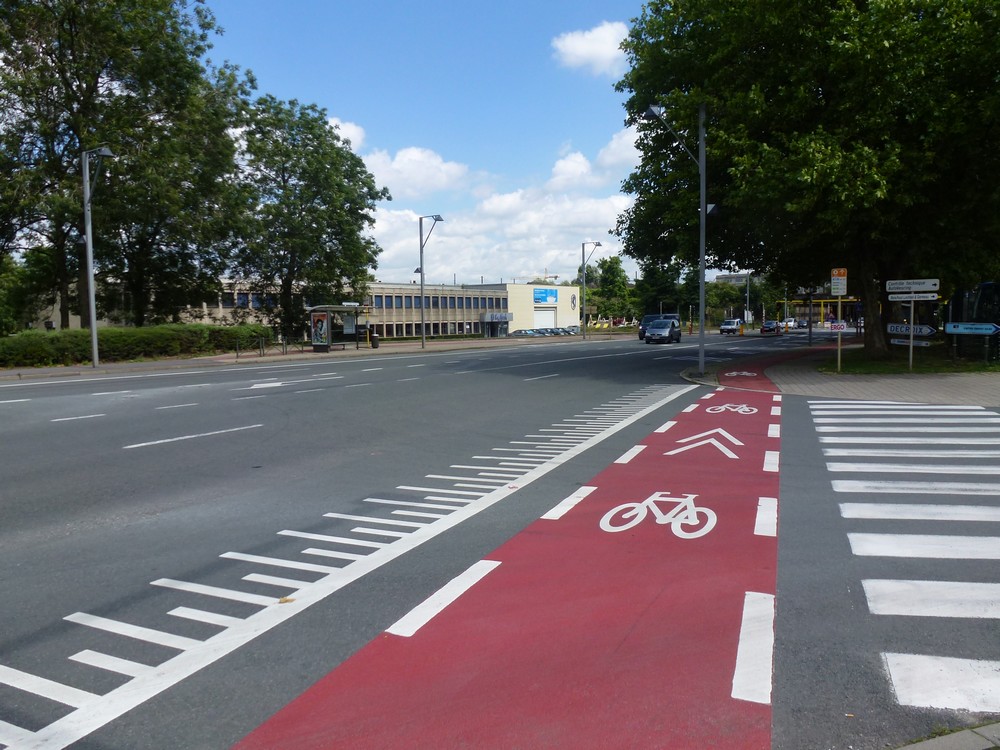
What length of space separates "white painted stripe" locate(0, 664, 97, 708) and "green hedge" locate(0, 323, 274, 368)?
2969 cm

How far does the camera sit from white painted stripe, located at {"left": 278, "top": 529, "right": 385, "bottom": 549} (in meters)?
5.97

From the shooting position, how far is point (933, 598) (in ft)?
15.3

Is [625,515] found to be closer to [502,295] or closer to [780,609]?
[780,609]

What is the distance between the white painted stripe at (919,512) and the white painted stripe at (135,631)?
17.8ft

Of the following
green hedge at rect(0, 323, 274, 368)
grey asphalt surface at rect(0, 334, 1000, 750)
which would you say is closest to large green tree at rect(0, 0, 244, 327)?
green hedge at rect(0, 323, 274, 368)

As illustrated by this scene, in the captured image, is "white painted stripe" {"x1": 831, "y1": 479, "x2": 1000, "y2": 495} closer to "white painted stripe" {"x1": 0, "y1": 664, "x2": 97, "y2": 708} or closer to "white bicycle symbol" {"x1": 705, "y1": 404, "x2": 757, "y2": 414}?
"white bicycle symbol" {"x1": 705, "y1": 404, "x2": 757, "y2": 414}

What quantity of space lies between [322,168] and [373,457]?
44471 millimetres

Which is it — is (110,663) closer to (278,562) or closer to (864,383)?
(278,562)

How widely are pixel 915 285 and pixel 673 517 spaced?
17.6 meters

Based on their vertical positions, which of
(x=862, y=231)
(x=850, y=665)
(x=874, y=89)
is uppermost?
(x=874, y=89)

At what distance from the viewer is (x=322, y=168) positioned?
165 ft

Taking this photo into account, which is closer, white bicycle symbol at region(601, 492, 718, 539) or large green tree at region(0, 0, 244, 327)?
white bicycle symbol at region(601, 492, 718, 539)

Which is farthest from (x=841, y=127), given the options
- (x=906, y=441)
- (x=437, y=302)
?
(x=437, y=302)

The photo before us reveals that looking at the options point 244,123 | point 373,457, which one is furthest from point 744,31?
point 244,123
